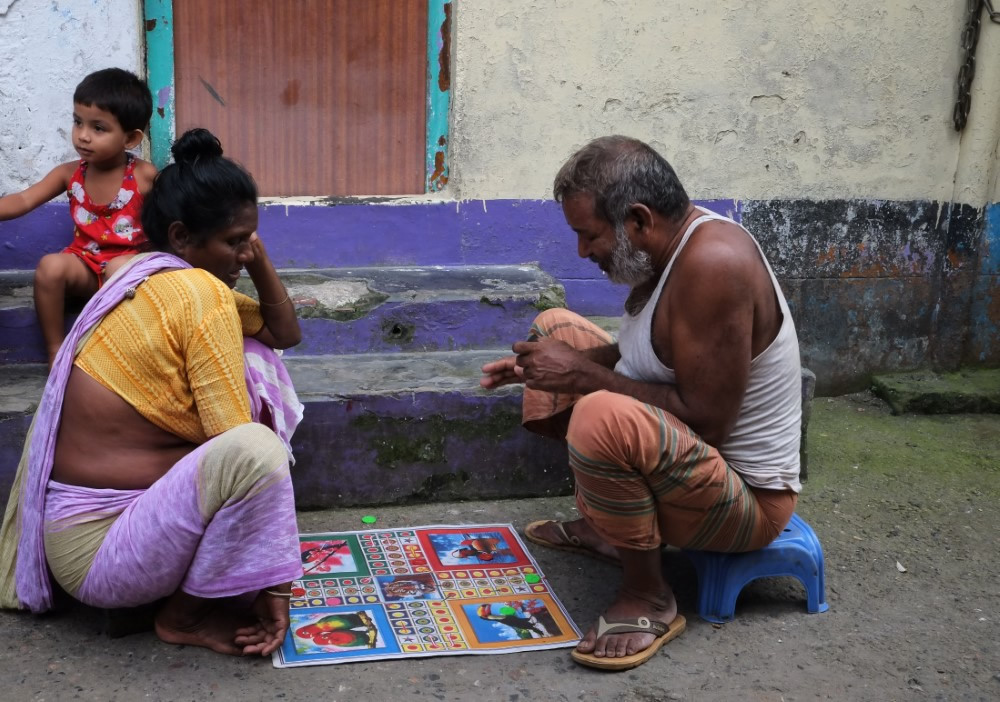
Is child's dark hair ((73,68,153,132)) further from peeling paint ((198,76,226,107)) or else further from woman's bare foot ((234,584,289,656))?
woman's bare foot ((234,584,289,656))

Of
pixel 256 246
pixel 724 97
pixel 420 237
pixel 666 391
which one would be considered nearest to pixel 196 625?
pixel 256 246

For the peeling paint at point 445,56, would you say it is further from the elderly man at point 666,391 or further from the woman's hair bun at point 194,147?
the woman's hair bun at point 194,147

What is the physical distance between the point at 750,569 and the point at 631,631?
1.31 ft

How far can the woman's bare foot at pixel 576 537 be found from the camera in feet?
10.8

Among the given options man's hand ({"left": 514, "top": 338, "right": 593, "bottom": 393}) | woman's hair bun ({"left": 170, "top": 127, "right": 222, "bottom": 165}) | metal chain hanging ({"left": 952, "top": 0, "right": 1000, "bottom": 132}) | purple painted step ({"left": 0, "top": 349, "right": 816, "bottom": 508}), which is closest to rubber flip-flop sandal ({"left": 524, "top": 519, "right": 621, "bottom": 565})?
purple painted step ({"left": 0, "top": 349, "right": 816, "bottom": 508})

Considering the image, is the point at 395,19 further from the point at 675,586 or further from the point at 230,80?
the point at 675,586

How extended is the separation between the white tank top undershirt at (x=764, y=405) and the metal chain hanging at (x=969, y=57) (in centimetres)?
270

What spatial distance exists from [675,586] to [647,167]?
1254 millimetres

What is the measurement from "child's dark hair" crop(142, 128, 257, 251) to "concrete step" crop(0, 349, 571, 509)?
101 centimetres

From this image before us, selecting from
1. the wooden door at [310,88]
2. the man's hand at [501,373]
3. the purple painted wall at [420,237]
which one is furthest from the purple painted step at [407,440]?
the wooden door at [310,88]

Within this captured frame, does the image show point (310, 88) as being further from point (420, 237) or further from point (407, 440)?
point (407, 440)

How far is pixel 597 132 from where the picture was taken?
181 inches

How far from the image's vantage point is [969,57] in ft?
16.0

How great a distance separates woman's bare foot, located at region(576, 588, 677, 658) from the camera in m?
2.72
